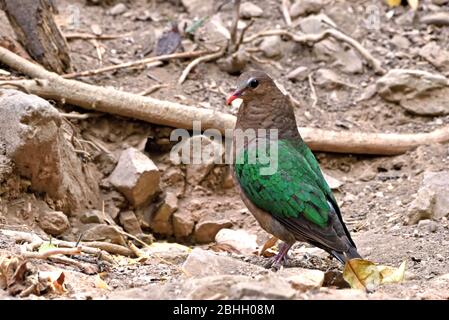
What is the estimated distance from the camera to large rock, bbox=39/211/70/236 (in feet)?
18.3

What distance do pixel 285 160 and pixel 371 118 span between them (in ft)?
8.86

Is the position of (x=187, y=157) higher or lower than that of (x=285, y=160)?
lower

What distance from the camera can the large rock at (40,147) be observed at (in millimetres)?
5379

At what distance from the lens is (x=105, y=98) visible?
673 cm

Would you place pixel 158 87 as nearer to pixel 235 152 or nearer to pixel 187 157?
pixel 187 157

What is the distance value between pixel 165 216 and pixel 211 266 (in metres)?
2.27

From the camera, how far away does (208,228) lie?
6609 millimetres

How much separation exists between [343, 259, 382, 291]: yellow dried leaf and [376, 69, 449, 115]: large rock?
3.45m

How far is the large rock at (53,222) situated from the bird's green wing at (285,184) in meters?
1.24

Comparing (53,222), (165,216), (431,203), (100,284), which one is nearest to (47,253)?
(100,284)

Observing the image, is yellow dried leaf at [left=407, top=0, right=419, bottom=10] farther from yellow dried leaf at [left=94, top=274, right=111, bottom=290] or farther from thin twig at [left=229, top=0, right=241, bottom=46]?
yellow dried leaf at [left=94, top=274, right=111, bottom=290]

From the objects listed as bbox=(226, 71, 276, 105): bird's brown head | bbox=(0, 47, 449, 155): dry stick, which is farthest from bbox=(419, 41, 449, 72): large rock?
bbox=(226, 71, 276, 105): bird's brown head
